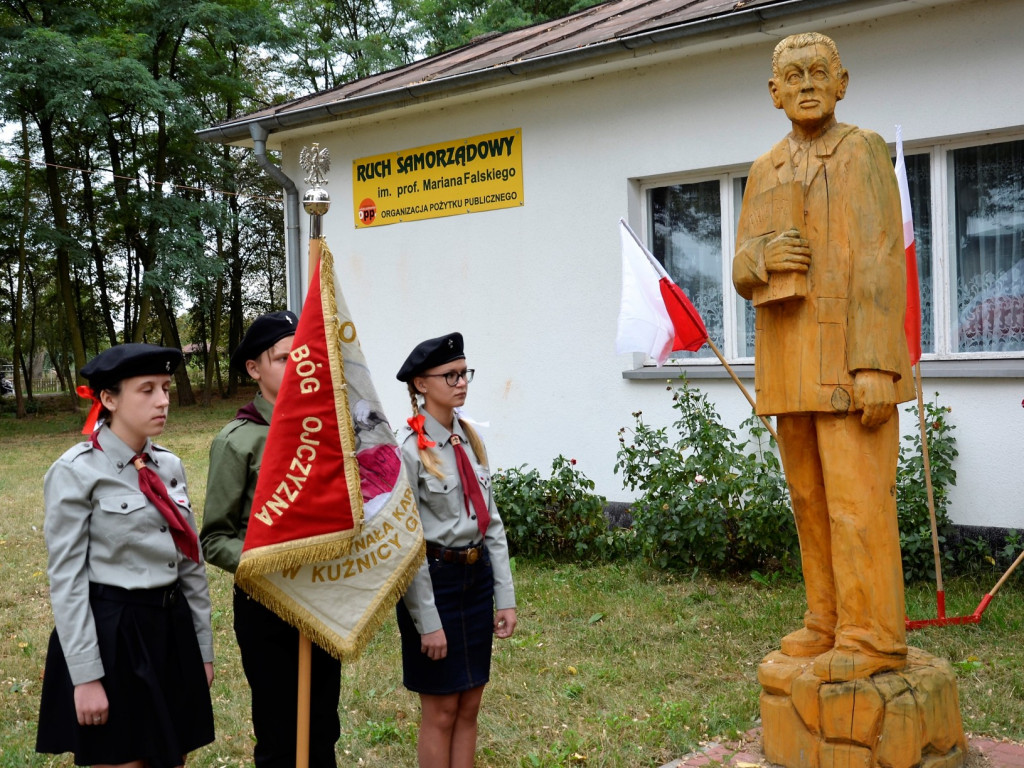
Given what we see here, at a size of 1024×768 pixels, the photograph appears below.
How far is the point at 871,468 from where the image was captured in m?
3.77

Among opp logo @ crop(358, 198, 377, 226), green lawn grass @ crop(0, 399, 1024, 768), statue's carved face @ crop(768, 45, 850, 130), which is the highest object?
opp logo @ crop(358, 198, 377, 226)

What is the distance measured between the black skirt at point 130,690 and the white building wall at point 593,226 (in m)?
5.36

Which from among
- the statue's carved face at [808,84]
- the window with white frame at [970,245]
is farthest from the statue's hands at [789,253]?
the window with white frame at [970,245]

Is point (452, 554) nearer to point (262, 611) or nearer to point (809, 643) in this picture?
point (262, 611)

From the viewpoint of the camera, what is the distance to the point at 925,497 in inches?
256

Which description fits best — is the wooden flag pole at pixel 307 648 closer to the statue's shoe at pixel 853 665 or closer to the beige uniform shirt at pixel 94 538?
the beige uniform shirt at pixel 94 538

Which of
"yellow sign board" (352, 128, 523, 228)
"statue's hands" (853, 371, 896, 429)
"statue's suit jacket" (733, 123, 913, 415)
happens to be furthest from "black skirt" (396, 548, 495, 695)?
"yellow sign board" (352, 128, 523, 228)

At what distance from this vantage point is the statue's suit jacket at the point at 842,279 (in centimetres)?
370

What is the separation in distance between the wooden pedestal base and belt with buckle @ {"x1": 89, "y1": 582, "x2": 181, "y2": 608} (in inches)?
89.8

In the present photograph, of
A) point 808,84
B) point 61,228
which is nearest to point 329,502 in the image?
point 808,84

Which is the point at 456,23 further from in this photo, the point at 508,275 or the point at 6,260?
the point at 508,275

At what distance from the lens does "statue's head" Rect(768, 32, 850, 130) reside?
370 cm

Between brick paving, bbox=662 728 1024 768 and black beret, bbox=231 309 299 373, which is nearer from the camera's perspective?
black beret, bbox=231 309 299 373

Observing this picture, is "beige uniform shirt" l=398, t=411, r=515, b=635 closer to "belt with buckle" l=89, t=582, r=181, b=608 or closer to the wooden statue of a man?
"belt with buckle" l=89, t=582, r=181, b=608
